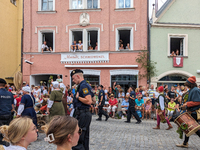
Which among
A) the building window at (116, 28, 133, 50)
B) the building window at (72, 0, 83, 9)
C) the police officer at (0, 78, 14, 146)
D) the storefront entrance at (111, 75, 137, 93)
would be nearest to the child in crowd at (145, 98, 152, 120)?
the storefront entrance at (111, 75, 137, 93)

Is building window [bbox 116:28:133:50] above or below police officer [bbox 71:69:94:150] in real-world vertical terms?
above

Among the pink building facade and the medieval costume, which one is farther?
the pink building facade

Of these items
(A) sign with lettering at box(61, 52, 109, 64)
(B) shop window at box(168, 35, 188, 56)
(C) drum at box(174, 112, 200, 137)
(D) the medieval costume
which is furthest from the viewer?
(A) sign with lettering at box(61, 52, 109, 64)

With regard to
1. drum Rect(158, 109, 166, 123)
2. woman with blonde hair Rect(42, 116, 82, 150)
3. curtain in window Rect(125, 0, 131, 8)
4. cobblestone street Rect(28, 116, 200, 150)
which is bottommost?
cobblestone street Rect(28, 116, 200, 150)

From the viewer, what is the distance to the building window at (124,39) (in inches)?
741

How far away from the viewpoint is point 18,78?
19500 mm

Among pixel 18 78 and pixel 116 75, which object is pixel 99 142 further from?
pixel 18 78

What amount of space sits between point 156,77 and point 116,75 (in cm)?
321

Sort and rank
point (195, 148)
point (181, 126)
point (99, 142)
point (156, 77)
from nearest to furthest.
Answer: point (181, 126)
point (195, 148)
point (99, 142)
point (156, 77)

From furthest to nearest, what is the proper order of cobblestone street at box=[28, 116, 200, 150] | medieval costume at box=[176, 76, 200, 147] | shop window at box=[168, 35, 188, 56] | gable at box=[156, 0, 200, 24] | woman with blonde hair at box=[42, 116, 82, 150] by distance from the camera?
1. gable at box=[156, 0, 200, 24]
2. shop window at box=[168, 35, 188, 56]
3. cobblestone street at box=[28, 116, 200, 150]
4. medieval costume at box=[176, 76, 200, 147]
5. woman with blonde hair at box=[42, 116, 82, 150]

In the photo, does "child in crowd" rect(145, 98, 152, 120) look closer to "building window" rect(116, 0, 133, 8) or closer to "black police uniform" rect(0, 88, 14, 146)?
"building window" rect(116, 0, 133, 8)

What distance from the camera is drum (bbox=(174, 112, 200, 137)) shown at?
6142 mm

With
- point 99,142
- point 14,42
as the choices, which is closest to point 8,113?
point 99,142

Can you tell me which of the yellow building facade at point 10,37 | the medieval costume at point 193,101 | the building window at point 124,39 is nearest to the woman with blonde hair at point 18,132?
the medieval costume at point 193,101
